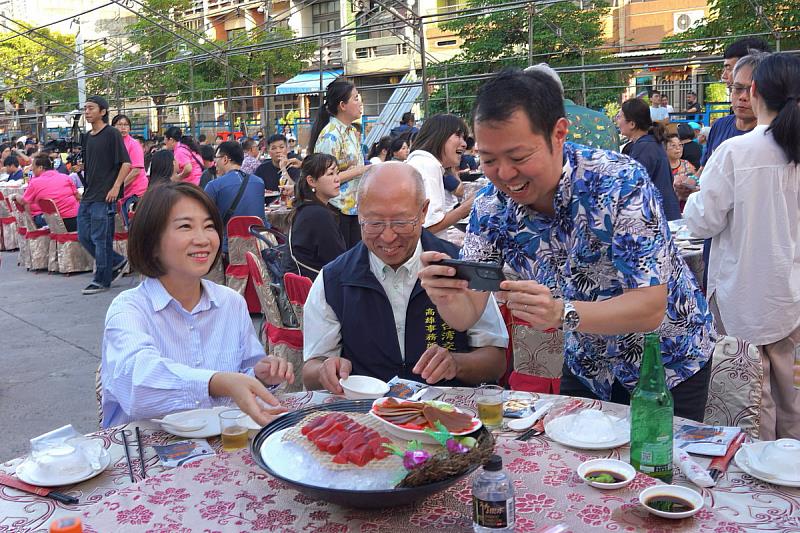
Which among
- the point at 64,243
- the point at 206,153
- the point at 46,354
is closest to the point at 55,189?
the point at 64,243

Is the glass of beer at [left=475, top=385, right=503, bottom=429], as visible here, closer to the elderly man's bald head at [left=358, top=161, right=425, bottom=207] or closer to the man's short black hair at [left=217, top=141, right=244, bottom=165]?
the elderly man's bald head at [left=358, top=161, right=425, bottom=207]

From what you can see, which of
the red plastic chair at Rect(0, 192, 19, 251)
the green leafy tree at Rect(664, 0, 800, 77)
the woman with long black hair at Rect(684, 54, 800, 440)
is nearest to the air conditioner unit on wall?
the green leafy tree at Rect(664, 0, 800, 77)

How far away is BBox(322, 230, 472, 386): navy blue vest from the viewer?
110 inches

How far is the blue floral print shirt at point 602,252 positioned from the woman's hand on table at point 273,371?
2.27 feet

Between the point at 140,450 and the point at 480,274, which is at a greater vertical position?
the point at 480,274

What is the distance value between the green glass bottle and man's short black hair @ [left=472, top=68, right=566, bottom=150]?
641 mm

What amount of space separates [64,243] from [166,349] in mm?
8698

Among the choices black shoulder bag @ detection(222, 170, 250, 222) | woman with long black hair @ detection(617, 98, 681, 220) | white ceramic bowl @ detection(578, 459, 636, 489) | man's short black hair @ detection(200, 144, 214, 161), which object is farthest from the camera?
man's short black hair @ detection(200, 144, 214, 161)

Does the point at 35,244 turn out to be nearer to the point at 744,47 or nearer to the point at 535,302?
the point at 744,47

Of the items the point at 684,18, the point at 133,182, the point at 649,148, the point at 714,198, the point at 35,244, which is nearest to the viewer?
the point at 714,198

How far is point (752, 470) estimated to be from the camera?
171 centimetres

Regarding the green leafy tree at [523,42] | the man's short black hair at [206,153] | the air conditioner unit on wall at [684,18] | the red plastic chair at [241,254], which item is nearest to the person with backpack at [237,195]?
the red plastic chair at [241,254]

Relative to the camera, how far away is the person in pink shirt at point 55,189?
403 inches

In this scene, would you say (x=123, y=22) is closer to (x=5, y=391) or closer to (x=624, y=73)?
(x=624, y=73)
